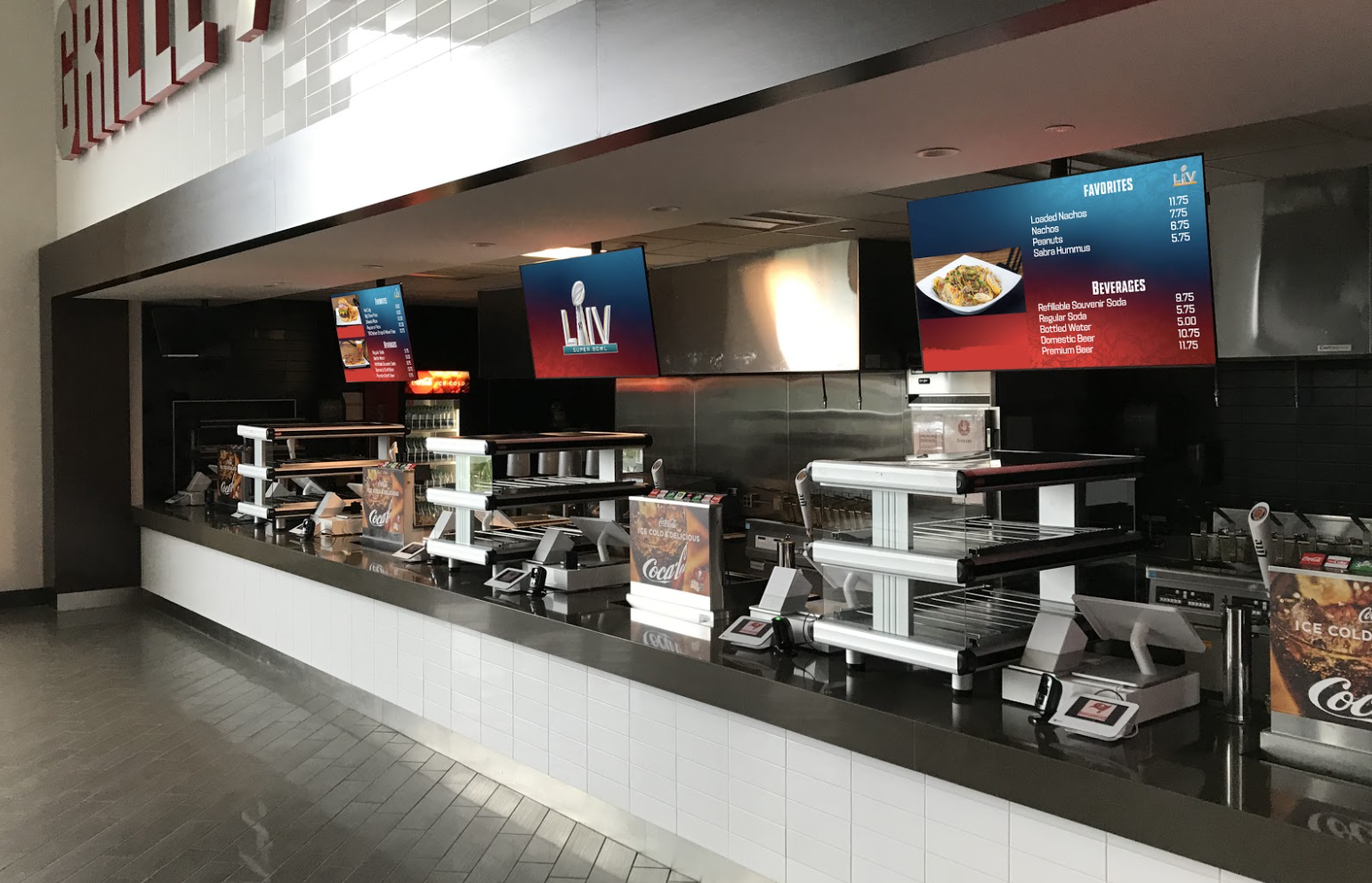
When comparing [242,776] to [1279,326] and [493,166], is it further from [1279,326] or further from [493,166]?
[1279,326]

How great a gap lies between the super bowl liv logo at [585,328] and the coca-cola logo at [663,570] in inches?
59.0

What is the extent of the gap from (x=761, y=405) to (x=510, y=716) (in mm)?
3697

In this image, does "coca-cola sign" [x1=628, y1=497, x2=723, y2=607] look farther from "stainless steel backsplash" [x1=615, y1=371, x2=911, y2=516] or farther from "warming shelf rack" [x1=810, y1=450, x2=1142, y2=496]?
"stainless steel backsplash" [x1=615, y1=371, x2=911, y2=516]

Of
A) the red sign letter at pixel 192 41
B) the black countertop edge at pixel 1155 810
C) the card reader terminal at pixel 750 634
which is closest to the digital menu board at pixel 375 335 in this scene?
the red sign letter at pixel 192 41

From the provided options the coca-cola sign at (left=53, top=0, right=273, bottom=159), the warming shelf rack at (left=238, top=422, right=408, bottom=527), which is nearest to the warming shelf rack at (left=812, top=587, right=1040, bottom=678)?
the coca-cola sign at (left=53, top=0, right=273, bottom=159)

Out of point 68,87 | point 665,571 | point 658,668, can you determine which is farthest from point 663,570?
point 68,87

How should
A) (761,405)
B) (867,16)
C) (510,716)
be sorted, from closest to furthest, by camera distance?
(867,16) → (510,716) → (761,405)

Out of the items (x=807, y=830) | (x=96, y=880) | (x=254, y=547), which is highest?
(x=254, y=547)

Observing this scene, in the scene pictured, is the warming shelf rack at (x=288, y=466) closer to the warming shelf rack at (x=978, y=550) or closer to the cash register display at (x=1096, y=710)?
the warming shelf rack at (x=978, y=550)

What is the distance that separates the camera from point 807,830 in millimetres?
3611

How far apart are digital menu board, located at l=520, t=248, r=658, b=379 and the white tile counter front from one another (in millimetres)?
1584

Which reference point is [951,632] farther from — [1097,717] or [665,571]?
[665,571]

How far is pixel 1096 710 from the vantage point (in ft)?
10.00

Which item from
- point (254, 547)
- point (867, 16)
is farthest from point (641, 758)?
point (254, 547)
